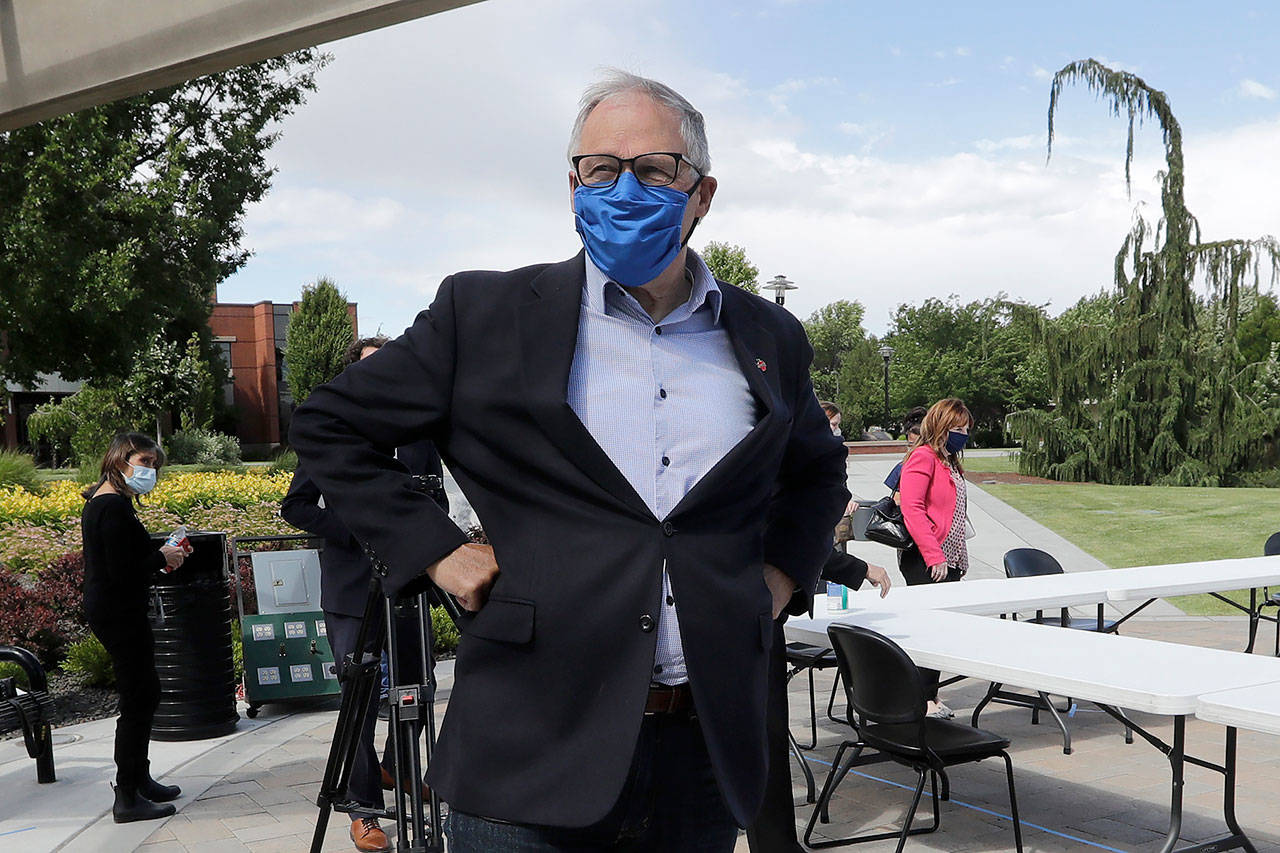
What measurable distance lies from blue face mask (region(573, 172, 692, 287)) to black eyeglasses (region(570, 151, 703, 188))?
12mm

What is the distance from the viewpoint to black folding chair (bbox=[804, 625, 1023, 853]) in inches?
172

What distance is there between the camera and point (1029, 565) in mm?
7754

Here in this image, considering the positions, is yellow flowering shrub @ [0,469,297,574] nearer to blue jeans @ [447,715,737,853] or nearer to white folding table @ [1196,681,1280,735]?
white folding table @ [1196,681,1280,735]

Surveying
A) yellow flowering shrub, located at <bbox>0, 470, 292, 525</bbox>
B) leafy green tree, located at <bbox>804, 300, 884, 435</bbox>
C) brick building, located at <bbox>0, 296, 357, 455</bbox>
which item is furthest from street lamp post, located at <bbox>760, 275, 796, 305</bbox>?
brick building, located at <bbox>0, 296, 357, 455</bbox>

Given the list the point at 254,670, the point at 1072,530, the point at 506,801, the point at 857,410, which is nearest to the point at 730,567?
the point at 506,801

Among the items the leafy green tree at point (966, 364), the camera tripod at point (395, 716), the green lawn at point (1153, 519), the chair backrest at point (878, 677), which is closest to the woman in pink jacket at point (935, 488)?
the chair backrest at point (878, 677)

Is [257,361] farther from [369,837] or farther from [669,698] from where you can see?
[669,698]

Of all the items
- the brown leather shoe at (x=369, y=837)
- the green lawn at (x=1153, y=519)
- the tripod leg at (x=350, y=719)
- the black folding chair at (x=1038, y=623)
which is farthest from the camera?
the green lawn at (x=1153, y=519)

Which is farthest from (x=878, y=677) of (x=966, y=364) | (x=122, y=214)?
(x=966, y=364)

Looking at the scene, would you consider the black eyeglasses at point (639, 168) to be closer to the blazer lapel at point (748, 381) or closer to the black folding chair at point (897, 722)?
the blazer lapel at point (748, 381)

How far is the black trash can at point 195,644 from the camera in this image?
6551 mm

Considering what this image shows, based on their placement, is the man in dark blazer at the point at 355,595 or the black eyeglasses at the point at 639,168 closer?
the black eyeglasses at the point at 639,168

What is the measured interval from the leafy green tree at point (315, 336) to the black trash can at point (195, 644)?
4836 centimetres

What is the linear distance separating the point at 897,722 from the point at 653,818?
2891 millimetres
